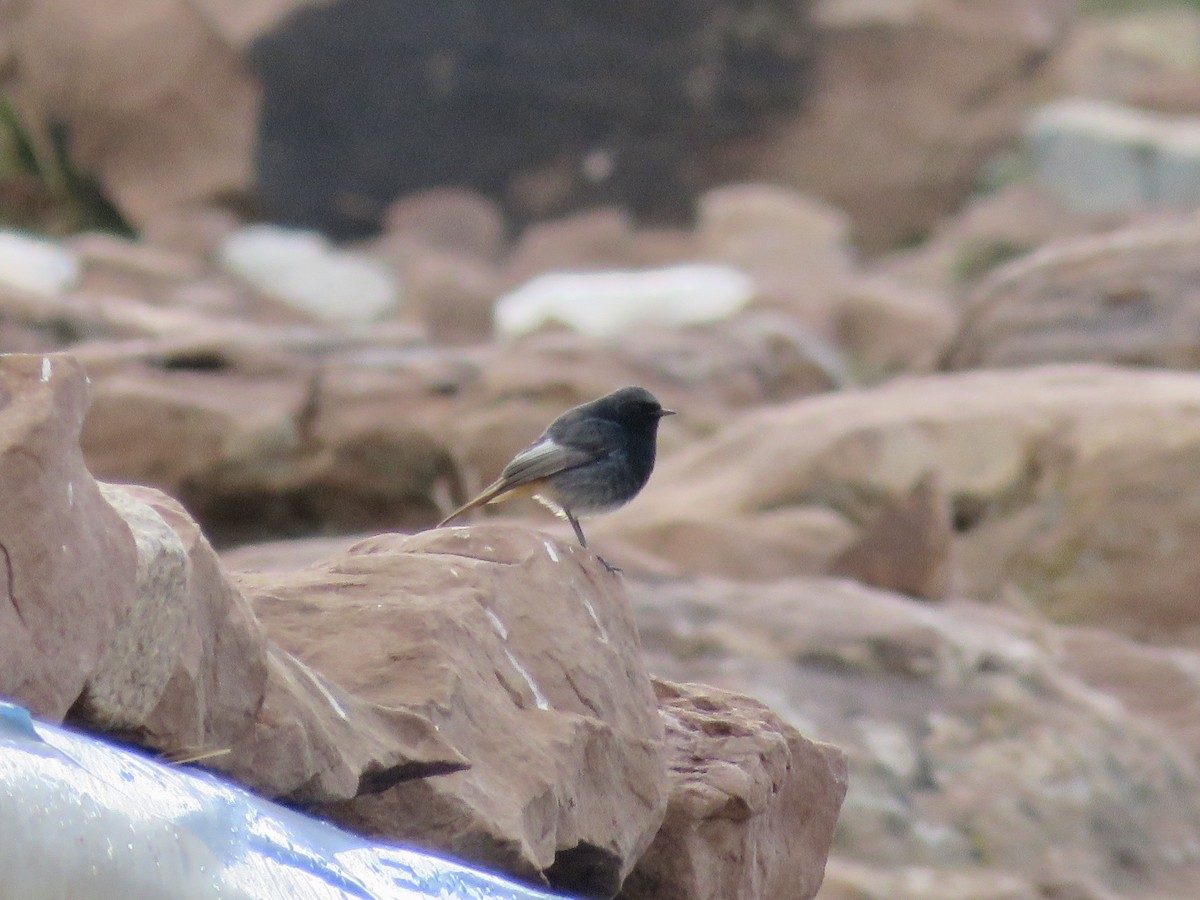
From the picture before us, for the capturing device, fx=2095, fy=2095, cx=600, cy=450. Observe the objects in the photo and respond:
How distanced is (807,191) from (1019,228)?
12.9 feet

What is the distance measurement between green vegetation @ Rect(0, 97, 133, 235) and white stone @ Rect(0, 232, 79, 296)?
4.70 m

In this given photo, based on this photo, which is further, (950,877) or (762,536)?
(762,536)

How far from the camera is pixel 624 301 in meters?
20.1

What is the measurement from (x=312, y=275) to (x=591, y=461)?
16619mm

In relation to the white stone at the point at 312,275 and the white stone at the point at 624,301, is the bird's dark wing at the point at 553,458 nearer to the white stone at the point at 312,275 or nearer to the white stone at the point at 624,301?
the white stone at the point at 624,301

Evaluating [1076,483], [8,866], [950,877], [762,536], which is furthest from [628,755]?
[1076,483]

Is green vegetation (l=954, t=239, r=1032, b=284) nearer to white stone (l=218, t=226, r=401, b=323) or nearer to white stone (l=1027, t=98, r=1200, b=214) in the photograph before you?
white stone (l=1027, t=98, r=1200, b=214)

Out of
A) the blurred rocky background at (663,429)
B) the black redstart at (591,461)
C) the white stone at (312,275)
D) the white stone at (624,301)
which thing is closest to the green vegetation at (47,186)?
the blurred rocky background at (663,429)

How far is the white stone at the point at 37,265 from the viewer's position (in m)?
18.9

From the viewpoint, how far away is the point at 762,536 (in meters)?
9.95

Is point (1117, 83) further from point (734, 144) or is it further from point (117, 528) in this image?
point (117, 528)

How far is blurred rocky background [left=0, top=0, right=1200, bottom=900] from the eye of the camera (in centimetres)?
408

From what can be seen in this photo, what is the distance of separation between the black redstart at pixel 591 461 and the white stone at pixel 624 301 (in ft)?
39.8

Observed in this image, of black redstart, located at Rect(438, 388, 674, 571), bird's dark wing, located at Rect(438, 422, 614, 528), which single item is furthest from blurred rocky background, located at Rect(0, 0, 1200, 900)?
bird's dark wing, located at Rect(438, 422, 614, 528)
